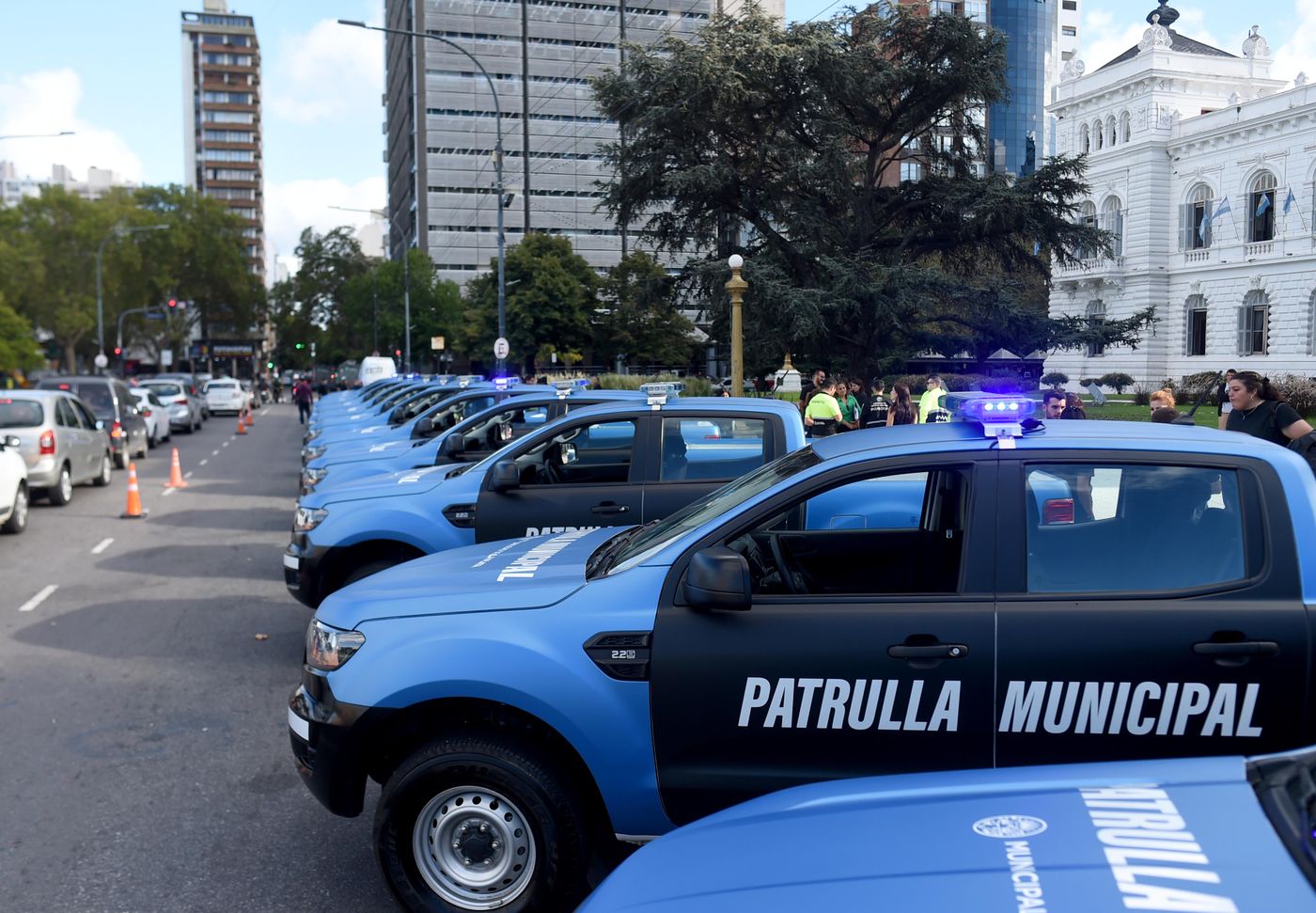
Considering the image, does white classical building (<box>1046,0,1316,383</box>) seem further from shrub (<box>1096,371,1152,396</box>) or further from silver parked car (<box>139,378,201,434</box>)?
silver parked car (<box>139,378,201,434</box>)

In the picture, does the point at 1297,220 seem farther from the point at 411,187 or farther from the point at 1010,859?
the point at 411,187

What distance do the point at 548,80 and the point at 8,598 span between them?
9418cm

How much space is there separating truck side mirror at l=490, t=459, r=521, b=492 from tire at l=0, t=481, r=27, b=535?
30.7 feet

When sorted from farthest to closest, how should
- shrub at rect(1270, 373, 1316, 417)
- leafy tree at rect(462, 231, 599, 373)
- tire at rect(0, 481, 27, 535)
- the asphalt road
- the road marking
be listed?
leafy tree at rect(462, 231, 599, 373) < shrub at rect(1270, 373, 1316, 417) < tire at rect(0, 481, 27, 535) < the road marking < the asphalt road

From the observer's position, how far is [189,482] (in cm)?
2136

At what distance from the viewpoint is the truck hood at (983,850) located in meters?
1.93

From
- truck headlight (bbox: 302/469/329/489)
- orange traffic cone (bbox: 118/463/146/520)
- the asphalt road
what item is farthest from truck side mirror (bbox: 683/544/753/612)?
orange traffic cone (bbox: 118/463/146/520)

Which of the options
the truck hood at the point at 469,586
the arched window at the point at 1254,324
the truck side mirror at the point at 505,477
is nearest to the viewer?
the truck hood at the point at 469,586

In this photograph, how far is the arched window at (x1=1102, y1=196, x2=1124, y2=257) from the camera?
6462 cm

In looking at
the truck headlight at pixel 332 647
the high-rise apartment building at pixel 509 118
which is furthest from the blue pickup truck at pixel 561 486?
the high-rise apartment building at pixel 509 118

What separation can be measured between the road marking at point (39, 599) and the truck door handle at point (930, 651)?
8642 mm

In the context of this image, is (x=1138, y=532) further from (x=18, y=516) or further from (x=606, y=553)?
(x=18, y=516)

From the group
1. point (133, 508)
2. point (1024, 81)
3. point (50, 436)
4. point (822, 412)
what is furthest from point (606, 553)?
point (1024, 81)

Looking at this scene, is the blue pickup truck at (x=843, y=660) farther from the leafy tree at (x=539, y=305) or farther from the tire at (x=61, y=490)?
the leafy tree at (x=539, y=305)
